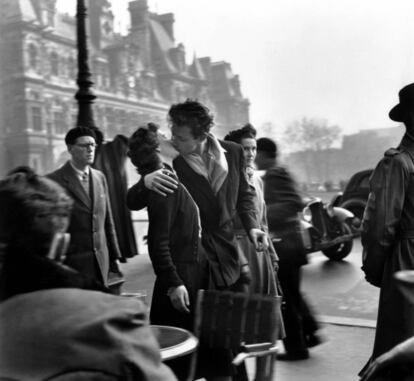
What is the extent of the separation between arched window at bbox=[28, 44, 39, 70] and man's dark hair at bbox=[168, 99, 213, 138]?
7.99 feet

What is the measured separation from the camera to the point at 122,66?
253 inches

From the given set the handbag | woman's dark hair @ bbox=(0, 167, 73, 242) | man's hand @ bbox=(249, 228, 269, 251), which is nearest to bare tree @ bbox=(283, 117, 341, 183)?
the handbag

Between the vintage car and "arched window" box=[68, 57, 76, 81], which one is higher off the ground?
"arched window" box=[68, 57, 76, 81]

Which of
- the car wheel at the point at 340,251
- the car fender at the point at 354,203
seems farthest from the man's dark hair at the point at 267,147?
the car fender at the point at 354,203

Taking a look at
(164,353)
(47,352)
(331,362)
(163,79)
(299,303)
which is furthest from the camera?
(163,79)

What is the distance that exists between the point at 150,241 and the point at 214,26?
2.64 m

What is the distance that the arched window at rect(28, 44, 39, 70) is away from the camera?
5805mm

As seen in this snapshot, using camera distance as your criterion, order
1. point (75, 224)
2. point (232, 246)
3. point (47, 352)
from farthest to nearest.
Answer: point (75, 224), point (232, 246), point (47, 352)

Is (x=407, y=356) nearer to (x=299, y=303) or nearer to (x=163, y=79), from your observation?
(x=299, y=303)

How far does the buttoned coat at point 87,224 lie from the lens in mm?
4383

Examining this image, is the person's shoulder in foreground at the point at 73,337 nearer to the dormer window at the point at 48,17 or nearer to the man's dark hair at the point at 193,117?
the man's dark hair at the point at 193,117

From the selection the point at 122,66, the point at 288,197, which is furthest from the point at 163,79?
the point at 288,197

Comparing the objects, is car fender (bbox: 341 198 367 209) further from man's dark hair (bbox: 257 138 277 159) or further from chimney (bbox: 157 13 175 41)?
chimney (bbox: 157 13 175 41)

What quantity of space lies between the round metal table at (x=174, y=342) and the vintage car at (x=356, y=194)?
384 inches
